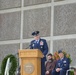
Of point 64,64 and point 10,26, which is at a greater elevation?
point 10,26

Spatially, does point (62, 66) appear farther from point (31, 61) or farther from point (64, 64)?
point (31, 61)

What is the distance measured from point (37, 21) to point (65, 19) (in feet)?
3.85

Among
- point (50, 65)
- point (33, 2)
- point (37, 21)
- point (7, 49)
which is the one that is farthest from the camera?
point (7, 49)

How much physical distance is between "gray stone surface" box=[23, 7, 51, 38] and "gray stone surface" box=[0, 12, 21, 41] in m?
0.36

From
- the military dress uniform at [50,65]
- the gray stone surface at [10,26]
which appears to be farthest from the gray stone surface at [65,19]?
the military dress uniform at [50,65]

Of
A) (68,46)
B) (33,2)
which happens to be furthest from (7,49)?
(68,46)

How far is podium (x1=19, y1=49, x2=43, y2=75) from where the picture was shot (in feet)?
24.8

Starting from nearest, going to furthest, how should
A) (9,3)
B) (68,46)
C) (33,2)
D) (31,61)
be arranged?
(31,61)
(68,46)
(33,2)
(9,3)

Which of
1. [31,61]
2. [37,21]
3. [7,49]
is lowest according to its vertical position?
[31,61]

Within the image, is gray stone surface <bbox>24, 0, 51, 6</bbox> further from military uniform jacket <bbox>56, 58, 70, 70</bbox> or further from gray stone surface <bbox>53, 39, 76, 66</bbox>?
military uniform jacket <bbox>56, 58, 70, 70</bbox>

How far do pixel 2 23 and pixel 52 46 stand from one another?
8.20ft

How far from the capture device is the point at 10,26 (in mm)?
12562

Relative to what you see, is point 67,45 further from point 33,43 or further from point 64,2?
point 33,43

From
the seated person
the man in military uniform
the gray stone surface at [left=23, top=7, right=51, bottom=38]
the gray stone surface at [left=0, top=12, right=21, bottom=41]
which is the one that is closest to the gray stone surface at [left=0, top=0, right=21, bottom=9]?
the gray stone surface at [left=0, top=12, right=21, bottom=41]
